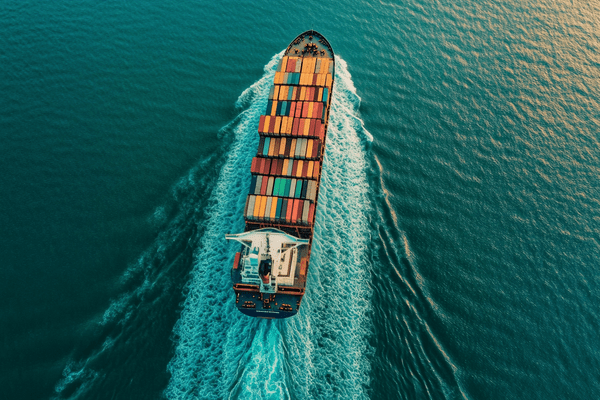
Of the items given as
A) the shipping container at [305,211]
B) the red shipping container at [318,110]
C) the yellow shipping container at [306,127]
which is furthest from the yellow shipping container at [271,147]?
the shipping container at [305,211]

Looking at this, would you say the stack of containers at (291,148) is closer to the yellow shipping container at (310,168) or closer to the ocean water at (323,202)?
the yellow shipping container at (310,168)

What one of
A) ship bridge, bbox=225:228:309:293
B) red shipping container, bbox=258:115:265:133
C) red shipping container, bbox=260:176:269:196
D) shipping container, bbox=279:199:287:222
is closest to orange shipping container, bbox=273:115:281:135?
red shipping container, bbox=258:115:265:133

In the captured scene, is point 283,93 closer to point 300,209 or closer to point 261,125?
point 261,125

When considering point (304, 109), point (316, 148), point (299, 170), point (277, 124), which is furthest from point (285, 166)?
point (304, 109)

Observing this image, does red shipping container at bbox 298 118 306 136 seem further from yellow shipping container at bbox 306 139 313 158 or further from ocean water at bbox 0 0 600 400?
ocean water at bbox 0 0 600 400

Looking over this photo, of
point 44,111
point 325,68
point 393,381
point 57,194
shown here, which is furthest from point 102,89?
point 393,381
